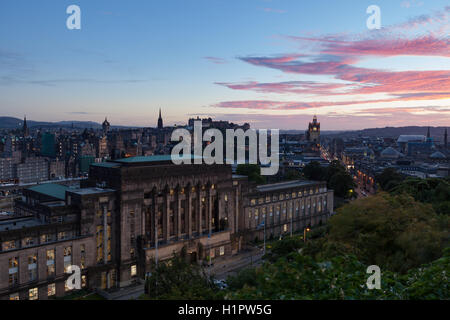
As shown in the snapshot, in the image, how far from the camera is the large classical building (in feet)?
159

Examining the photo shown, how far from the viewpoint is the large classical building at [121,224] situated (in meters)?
48.6

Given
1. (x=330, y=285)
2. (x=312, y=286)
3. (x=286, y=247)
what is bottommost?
(x=286, y=247)

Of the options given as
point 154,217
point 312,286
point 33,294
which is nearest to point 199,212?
point 154,217

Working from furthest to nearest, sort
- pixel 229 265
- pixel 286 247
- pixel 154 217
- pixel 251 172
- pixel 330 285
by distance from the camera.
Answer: pixel 251 172
pixel 229 265
pixel 154 217
pixel 286 247
pixel 330 285

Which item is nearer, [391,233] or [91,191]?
[391,233]

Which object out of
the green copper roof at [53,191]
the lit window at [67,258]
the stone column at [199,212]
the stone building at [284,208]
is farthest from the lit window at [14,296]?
the stone building at [284,208]

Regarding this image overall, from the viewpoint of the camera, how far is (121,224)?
57562mm

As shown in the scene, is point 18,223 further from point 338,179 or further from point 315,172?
point 315,172

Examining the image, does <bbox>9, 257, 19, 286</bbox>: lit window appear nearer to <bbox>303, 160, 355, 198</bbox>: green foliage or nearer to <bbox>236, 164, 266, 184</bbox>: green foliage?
<bbox>236, 164, 266, 184</bbox>: green foliage

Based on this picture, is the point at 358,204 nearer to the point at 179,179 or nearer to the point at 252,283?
the point at 252,283

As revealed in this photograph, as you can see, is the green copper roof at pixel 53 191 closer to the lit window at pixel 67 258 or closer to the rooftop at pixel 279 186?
the lit window at pixel 67 258
